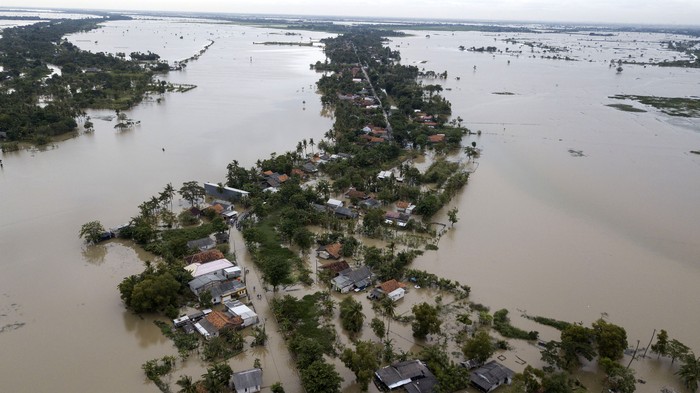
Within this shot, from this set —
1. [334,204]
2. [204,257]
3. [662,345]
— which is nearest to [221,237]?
[204,257]

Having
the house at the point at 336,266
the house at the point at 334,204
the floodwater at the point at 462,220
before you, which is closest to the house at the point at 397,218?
the floodwater at the point at 462,220

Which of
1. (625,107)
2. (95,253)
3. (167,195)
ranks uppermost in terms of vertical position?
(625,107)

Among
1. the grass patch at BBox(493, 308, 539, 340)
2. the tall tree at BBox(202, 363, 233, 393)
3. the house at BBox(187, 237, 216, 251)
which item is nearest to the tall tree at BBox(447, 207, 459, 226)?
the grass patch at BBox(493, 308, 539, 340)

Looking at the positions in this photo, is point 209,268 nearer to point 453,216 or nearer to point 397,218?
point 397,218

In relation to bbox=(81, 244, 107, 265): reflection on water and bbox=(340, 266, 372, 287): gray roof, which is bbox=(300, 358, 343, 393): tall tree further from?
bbox=(81, 244, 107, 265): reflection on water

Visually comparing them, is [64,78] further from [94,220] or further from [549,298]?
[549,298]

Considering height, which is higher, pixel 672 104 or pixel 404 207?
pixel 672 104

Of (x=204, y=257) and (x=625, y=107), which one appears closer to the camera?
(x=204, y=257)

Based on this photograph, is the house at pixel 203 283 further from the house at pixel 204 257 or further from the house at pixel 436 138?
the house at pixel 436 138
